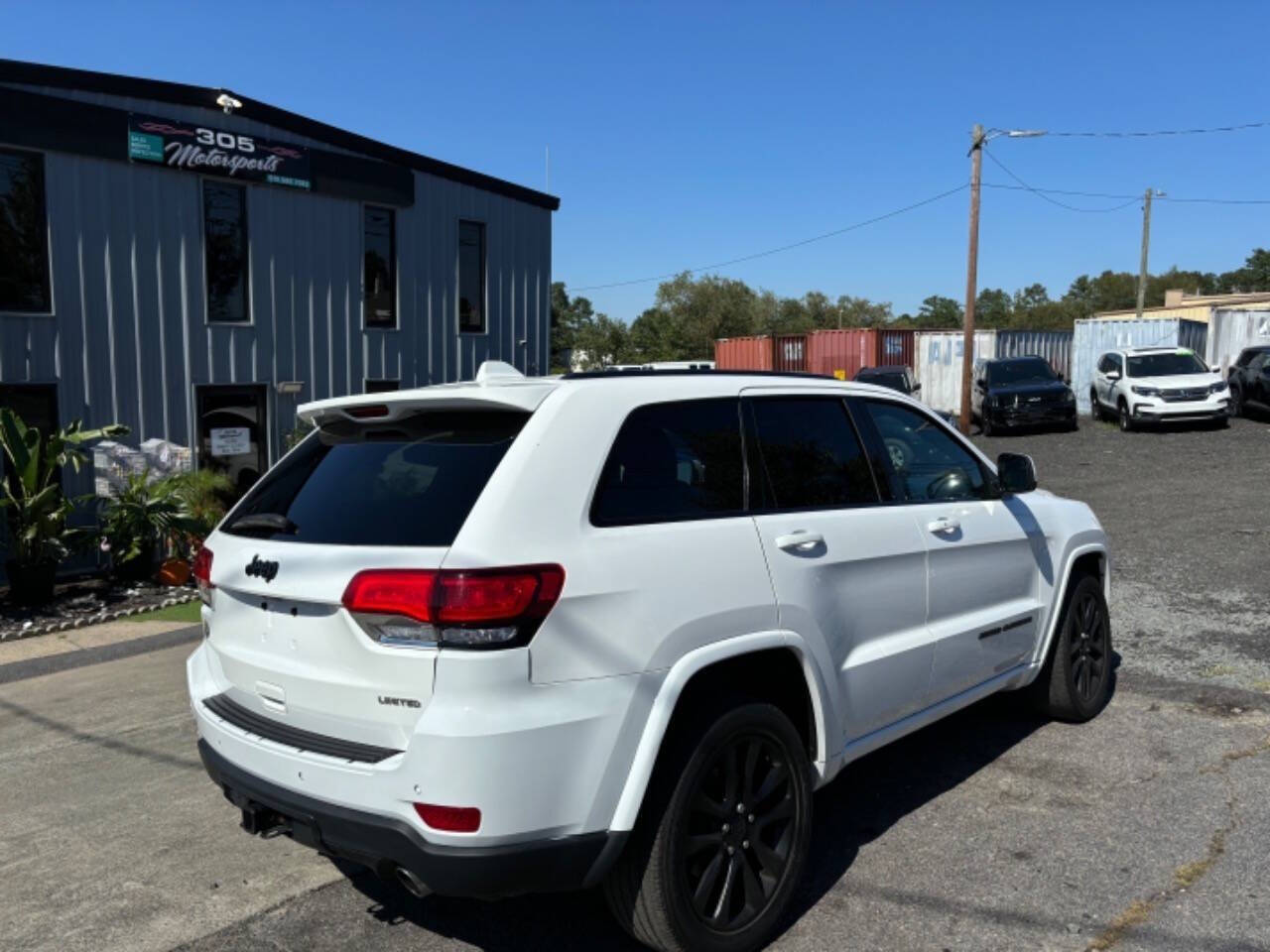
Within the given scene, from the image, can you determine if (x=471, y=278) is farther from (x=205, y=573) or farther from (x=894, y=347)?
(x=894, y=347)

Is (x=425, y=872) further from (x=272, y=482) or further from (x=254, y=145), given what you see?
(x=254, y=145)

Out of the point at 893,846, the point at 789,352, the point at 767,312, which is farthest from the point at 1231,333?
the point at 767,312

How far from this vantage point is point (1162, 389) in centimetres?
1994

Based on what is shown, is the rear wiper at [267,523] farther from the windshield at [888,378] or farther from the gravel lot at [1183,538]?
the windshield at [888,378]

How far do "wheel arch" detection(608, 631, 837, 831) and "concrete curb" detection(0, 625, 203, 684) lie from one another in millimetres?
5936

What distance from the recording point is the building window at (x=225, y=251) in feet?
38.4

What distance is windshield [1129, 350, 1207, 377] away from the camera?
67.6 ft

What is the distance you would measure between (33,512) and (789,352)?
92.7 ft

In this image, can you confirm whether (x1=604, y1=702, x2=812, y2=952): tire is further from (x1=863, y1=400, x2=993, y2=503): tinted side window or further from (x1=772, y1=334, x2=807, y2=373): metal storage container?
(x1=772, y1=334, x2=807, y2=373): metal storage container

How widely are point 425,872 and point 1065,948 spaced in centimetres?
200

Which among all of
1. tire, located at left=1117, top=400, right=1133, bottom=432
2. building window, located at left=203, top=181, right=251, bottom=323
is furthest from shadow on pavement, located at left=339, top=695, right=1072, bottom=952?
tire, located at left=1117, top=400, right=1133, bottom=432

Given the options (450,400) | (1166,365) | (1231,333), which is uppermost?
(1231,333)

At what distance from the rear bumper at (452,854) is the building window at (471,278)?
12.3 metres

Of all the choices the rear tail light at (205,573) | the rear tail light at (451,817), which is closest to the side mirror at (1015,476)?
the rear tail light at (451,817)
